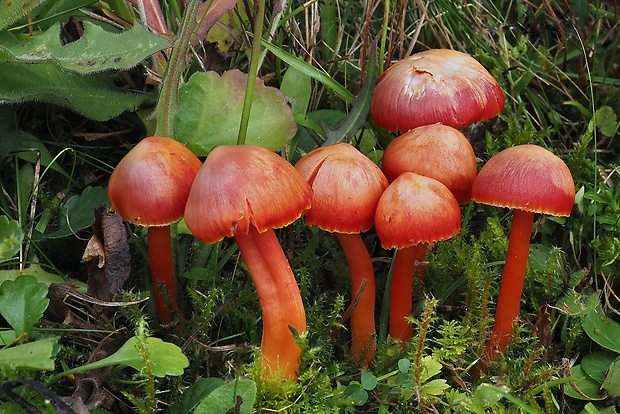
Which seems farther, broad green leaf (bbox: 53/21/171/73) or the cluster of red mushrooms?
broad green leaf (bbox: 53/21/171/73)

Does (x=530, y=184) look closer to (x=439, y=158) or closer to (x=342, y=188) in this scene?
(x=439, y=158)

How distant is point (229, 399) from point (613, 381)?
120cm

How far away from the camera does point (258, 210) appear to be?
4.84 ft

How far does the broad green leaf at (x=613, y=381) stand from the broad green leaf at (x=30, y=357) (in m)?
1.61

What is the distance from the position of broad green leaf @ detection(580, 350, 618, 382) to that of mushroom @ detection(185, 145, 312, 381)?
990mm

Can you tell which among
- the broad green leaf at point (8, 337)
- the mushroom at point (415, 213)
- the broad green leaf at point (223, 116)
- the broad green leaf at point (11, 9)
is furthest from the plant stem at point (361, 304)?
the broad green leaf at point (11, 9)

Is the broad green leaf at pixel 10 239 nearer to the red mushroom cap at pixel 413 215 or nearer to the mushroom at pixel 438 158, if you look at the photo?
the red mushroom cap at pixel 413 215

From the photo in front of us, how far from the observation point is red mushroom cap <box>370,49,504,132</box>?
1938 millimetres

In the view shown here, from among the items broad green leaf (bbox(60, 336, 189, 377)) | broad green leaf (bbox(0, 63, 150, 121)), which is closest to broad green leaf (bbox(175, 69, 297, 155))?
broad green leaf (bbox(0, 63, 150, 121))

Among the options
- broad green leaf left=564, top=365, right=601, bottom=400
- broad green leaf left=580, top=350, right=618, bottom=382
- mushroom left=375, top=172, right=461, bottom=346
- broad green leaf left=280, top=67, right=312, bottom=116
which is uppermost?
broad green leaf left=280, top=67, right=312, bottom=116

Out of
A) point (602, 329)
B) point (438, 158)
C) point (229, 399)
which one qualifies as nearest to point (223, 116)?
point (438, 158)

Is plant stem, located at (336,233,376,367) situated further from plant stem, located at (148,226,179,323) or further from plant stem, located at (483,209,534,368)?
plant stem, located at (148,226,179,323)

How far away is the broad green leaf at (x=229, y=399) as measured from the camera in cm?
150

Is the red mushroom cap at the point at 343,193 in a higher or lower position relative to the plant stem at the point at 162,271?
higher
